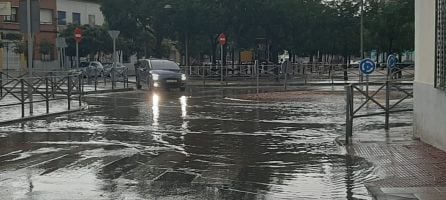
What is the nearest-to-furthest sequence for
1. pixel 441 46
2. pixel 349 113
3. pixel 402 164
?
pixel 402 164, pixel 441 46, pixel 349 113

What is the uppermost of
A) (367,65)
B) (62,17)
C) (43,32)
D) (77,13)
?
(77,13)

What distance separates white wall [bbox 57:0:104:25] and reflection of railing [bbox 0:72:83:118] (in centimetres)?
5064

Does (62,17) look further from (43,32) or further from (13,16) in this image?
(13,16)

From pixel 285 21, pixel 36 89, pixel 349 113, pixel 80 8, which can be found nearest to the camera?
pixel 349 113

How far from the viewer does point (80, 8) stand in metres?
74.6

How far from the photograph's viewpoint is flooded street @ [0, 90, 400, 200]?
333 inches

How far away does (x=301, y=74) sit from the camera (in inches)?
1826

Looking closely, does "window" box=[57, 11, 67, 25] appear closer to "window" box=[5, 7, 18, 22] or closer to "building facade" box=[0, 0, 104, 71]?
"building facade" box=[0, 0, 104, 71]

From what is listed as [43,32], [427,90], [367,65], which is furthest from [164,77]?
[43,32]

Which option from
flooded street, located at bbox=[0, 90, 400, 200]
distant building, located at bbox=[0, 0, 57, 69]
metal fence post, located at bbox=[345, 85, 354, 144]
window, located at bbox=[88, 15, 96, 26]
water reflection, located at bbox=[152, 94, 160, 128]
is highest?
window, located at bbox=[88, 15, 96, 26]

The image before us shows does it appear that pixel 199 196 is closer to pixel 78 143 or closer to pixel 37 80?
pixel 78 143

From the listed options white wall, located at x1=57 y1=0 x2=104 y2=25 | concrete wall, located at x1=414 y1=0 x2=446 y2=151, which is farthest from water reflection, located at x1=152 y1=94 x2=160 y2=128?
white wall, located at x1=57 y1=0 x2=104 y2=25

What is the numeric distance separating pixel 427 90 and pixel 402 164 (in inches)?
104

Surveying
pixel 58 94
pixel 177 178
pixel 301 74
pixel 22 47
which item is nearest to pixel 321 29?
pixel 301 74
